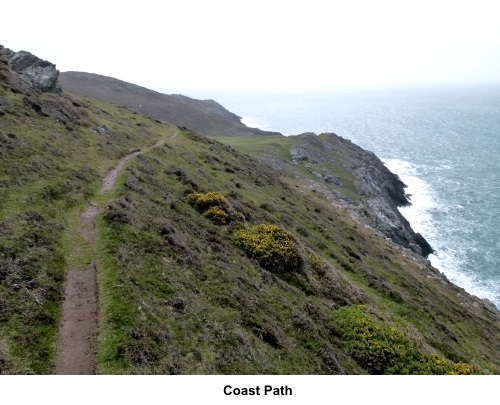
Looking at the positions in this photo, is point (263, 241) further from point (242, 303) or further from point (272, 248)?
point (242, 303)

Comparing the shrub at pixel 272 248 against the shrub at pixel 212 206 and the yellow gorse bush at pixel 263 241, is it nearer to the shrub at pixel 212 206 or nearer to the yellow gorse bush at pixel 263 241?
the yellow gorse bush at pixel 263 241

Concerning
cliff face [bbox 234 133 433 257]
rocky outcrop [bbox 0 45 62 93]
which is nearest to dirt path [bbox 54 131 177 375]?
rocky outcrop [bbox 0 45 62 93]

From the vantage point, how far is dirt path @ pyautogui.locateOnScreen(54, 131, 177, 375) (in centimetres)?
1139

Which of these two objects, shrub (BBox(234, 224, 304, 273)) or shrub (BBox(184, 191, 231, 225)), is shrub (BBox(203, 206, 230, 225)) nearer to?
shrub (BBox(184, 191, 231, 225))

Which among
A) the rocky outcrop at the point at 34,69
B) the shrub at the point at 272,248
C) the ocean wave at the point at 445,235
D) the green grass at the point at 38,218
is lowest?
the ocean wave at the point at 445,235

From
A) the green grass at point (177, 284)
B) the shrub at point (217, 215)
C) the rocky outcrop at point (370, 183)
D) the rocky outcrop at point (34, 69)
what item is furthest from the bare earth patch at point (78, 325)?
the rocky outcrop at point (370, 183)

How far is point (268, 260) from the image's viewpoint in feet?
79.2

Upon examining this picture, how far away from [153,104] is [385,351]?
138 metres

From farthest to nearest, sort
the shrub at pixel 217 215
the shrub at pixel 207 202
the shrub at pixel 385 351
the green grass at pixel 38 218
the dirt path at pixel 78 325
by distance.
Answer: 1. the shrub at pixel 207 202
2. the shrub at pixel 217 215
3. the shrub at pixel 385 351
4. the green grass at pixel 38 218
5. the dirt path at pixel 78 325

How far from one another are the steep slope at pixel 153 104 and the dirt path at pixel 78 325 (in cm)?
11055

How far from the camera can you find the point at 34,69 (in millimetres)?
54969

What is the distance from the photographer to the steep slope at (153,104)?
423ft

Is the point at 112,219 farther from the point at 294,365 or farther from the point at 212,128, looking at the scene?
the point at 212,128

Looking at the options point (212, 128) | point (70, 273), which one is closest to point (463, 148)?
point (212, 128)
